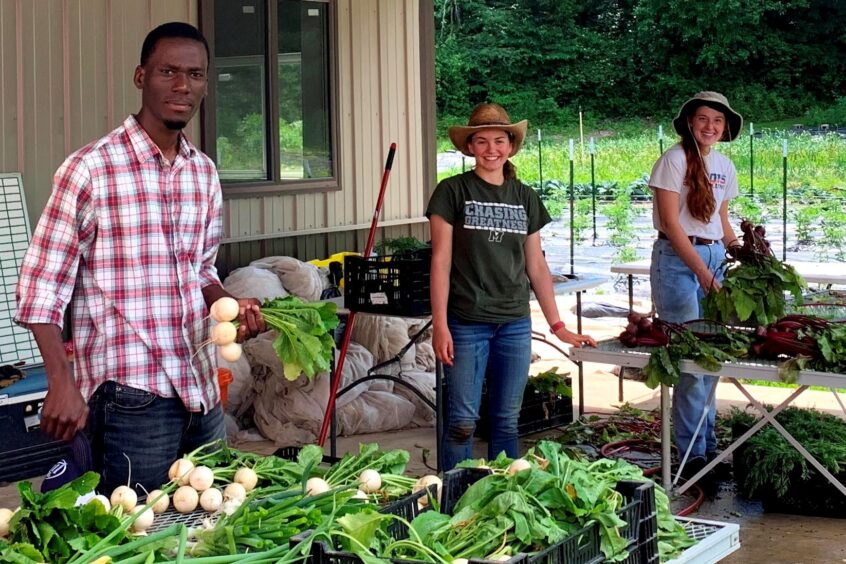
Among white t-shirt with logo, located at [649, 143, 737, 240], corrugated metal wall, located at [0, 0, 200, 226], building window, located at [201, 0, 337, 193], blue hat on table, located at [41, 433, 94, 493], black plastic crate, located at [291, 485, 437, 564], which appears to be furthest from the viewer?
building window, located at [201, 0, 337, 193]

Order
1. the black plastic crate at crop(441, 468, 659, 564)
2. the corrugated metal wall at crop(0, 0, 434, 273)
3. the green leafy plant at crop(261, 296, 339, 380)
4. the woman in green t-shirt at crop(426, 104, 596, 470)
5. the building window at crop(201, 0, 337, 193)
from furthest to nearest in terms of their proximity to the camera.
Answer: the building window at crop(201, 0, 337, 193)
the corrugated metal wall at crop(0, 0, 434, 273)
the woman in green t-shirt at crop(426, 104, 596, 470)
the green leafy plant at crop(261, 296, 339, 380)
the black plastic crate at crop(441, 468, 659, 564)

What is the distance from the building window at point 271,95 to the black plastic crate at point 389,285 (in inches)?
85.4

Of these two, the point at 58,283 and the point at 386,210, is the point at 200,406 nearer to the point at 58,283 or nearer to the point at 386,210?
the point at 58,283

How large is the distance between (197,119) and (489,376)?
360 centimetres

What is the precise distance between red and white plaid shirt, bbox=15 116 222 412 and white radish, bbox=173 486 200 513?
14.3 inches

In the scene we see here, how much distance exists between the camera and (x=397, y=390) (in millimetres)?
8430

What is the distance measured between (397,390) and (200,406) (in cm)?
479

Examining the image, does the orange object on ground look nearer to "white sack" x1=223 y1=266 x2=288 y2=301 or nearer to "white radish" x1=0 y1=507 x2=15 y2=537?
"white sack" x1=223 y1=266 x2=288 y2=301

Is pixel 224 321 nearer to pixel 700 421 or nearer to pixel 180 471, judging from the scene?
pixel 180 471

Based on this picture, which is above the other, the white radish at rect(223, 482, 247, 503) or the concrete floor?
the white radish at rect(223, 482, 247, 503)

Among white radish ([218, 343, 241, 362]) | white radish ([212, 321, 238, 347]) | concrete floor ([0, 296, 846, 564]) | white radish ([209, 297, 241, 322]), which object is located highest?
white radish ([209, 297, 241, 322])

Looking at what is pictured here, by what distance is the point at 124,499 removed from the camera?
126 inches

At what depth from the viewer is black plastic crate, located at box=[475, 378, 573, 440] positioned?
26.2ft

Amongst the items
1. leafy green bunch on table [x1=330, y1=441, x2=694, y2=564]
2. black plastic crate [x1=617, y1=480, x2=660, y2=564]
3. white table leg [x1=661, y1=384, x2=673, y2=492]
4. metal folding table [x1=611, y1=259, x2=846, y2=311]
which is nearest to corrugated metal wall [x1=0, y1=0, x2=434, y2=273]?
metal folding table [x1=611, y1=259, x2=846, y2=311]
